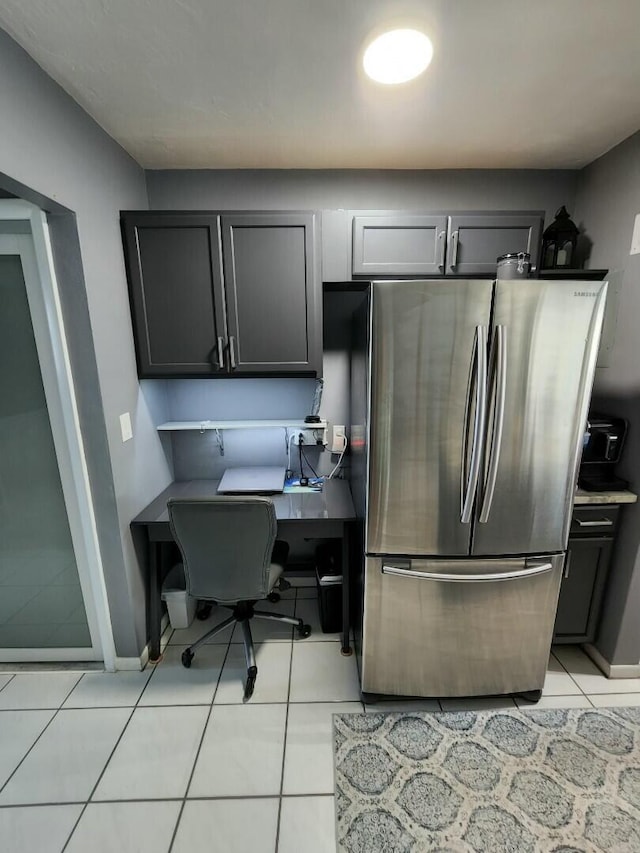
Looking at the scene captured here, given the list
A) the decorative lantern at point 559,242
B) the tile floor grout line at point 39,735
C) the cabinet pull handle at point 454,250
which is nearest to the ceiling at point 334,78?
the decorative lantern at point 559,242

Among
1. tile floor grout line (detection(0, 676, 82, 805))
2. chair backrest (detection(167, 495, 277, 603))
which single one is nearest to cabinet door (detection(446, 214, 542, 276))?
chair backrest (detection(167, 495, 277, 603))

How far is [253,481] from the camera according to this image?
6.90 feet

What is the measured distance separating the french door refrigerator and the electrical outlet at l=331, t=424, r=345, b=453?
2.09ft

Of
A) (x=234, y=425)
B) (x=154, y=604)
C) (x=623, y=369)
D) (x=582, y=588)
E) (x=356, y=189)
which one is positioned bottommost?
(x=154, y=604)

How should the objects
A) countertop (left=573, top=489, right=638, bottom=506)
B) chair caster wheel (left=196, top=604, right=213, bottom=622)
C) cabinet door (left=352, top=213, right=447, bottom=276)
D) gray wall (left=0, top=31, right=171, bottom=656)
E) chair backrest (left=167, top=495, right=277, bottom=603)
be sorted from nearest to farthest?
gray wall (left=0, top=31, right=171, bottom=656)
chair backrest (left=167, top=495, right=277, bottom=603)
countertop (left=573, top=489, right=638, bottom=506)
cabinet door (left=352, top=213, right=447, bottom=276)
chair caster wheel (left=196, top=604, right=213, bottom=622)

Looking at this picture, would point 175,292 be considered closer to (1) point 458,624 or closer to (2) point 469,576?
(2) point 469,576

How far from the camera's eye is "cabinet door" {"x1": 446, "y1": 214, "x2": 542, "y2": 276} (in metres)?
1.78

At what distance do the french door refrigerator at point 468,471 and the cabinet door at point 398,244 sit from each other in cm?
53

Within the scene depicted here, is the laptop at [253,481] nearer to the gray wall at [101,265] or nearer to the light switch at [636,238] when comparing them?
the gray wall at [101,265]

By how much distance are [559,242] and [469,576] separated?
1.86m

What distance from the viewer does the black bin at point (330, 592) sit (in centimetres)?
201

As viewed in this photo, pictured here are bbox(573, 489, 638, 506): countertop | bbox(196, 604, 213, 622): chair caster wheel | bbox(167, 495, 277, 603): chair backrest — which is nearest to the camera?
bbox(167, 495, 277, 603): chair backrest

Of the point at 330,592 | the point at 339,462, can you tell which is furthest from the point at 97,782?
the point at 339,462

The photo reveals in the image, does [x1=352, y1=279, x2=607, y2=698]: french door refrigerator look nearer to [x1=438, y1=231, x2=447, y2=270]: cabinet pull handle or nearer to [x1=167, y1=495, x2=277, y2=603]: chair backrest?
[x1=167, y1=495, x2=277, y2=603]: chair backrest
